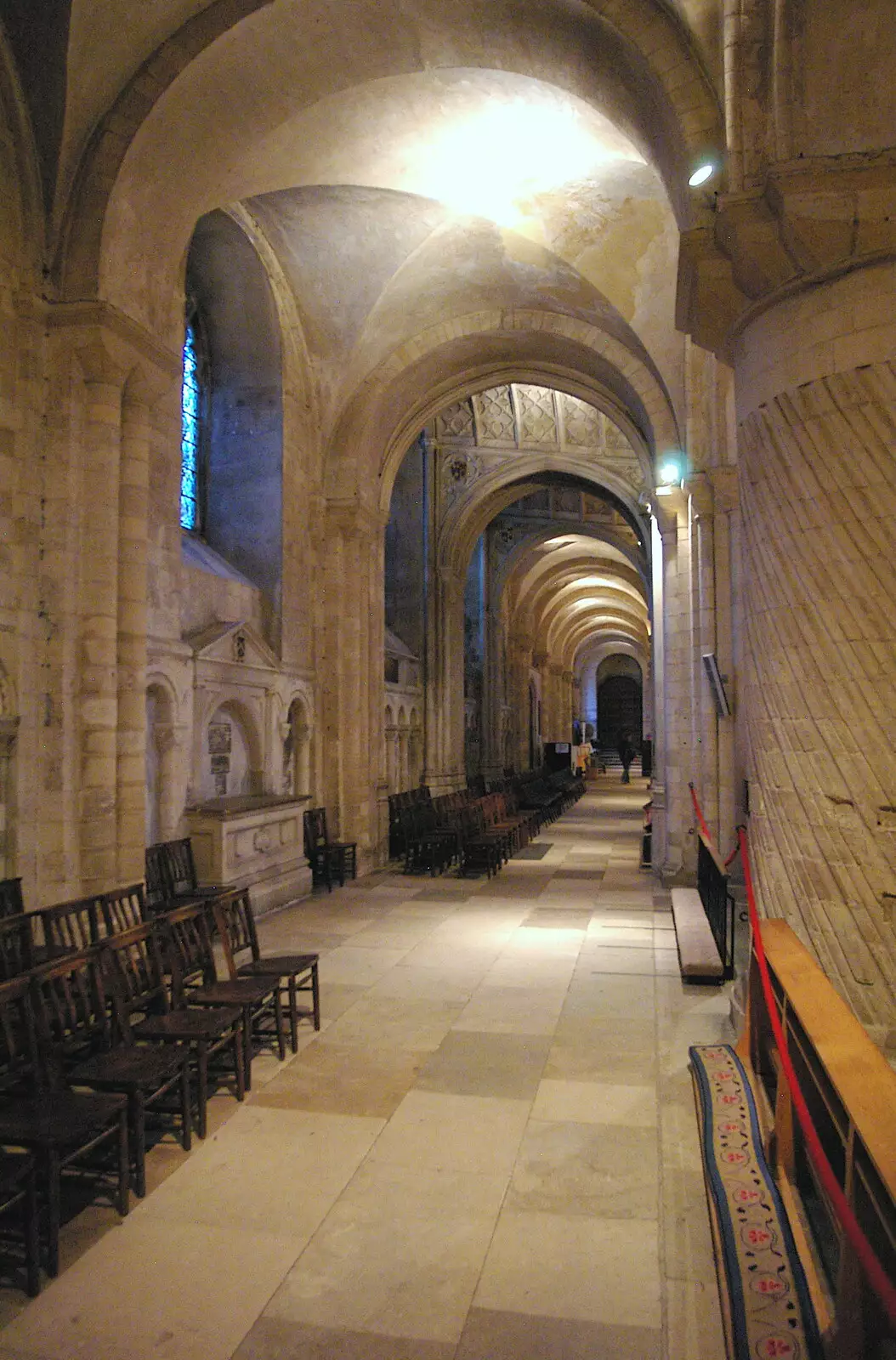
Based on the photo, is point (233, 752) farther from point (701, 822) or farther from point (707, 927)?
point (707, 927)

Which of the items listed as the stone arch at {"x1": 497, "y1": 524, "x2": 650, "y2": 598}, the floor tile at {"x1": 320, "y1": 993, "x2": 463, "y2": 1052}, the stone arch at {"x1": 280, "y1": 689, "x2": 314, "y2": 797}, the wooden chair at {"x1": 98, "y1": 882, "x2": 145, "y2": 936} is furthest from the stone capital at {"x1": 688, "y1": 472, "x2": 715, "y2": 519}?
the stone arch at {"x1": 497, "y1": 524, "x2": 650, "y2": 598}

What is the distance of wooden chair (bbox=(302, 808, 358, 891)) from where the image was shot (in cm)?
1155

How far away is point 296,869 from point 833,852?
7.61 m

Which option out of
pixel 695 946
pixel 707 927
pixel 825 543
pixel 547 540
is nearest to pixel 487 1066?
pixel 695 946

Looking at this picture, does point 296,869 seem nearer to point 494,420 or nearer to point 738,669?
point 738,669

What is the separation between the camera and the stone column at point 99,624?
270 inches

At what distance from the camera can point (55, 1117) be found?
10.8 ft

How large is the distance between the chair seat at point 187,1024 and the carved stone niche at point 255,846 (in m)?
4.28

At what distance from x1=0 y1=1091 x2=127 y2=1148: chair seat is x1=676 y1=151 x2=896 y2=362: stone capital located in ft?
15.0

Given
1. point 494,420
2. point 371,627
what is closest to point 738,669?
point 371,627

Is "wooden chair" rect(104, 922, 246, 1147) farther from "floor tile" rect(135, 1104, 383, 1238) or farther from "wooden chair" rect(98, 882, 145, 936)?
"wooden chair" rect(98, 882, 145, 936)

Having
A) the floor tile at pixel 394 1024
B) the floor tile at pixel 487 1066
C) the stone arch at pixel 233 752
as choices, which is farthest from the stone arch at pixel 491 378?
the floor tile at pixel 487 1066

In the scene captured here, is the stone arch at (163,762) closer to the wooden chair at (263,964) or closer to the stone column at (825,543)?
the wooden chair at (263,964)

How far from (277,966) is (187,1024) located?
108cm
